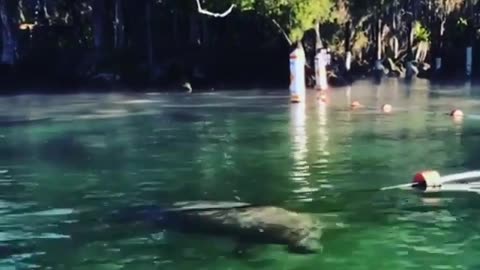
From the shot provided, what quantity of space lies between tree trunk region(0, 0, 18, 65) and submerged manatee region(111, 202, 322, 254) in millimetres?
49052

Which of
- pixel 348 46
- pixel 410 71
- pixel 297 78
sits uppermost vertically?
pixel 348 46

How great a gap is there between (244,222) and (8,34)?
51281mm

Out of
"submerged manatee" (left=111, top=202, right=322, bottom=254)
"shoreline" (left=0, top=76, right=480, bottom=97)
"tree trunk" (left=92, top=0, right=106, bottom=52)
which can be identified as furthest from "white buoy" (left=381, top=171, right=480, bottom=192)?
"tree trunk" (left=92, top=0, right=106, bottom=52)

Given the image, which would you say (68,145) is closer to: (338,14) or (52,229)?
(52,229)

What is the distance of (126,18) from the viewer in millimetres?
63062

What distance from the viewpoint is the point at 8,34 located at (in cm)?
6094

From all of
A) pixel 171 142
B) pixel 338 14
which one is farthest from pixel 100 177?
pixel 338 14

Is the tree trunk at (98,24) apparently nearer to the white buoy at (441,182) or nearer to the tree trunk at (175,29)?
the tree trunk at (175,29)

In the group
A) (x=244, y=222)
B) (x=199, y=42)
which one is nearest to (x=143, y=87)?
(x=199, y=42)

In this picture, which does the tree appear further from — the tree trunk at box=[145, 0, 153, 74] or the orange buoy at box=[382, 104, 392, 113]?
the orange buoy at box=[382, 104, 392, 113]

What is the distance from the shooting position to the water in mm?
11234

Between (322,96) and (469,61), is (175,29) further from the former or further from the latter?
(322,96)

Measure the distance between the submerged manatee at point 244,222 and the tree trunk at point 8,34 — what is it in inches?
1931

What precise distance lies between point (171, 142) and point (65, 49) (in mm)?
41155
